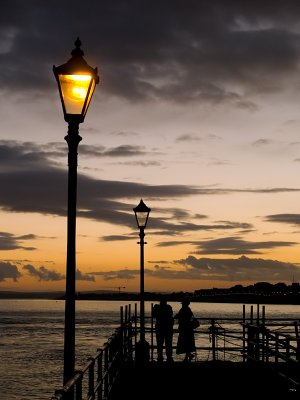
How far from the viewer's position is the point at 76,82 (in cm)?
781

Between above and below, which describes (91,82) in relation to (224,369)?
above

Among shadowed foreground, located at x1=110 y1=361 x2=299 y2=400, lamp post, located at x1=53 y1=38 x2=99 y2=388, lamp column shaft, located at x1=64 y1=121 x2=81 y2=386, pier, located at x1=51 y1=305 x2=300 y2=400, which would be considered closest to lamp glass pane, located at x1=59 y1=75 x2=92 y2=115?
lamp post, located at x1=53 y1=38 x2=99 y2=388

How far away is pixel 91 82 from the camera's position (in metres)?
7.79

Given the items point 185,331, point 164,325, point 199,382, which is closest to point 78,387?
point 199,382

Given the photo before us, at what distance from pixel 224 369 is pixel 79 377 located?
11567 millimetres

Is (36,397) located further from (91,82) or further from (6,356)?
(91,82)

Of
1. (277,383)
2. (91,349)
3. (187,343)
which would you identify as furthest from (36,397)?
(91,349)

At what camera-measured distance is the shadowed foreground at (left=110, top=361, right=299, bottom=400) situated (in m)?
13.8

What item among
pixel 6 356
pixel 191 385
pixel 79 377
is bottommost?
pixel 6 356

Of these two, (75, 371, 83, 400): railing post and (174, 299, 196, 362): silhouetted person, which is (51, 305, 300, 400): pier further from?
(75, 371, 83, 400): railing post

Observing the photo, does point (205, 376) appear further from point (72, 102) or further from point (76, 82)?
point (76, 82)

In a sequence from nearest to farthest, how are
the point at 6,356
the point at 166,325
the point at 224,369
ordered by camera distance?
the point at 224,369, the point at 166,325, the point at 6,356

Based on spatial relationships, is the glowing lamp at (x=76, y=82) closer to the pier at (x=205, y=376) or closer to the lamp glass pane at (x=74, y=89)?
the lamp glass pane at (x=74, y=89)

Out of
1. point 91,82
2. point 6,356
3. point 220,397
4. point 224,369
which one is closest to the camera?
point 91,82
